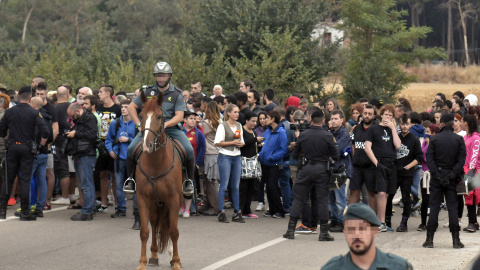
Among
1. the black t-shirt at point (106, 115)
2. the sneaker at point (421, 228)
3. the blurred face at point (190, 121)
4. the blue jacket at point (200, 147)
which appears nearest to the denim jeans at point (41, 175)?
the black t-shirt at point (106, 115)

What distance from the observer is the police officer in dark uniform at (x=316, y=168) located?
41.7 ft

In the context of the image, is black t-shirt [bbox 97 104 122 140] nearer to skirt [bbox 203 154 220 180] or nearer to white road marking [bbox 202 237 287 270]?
skirt [bbox 203 154 220 180]

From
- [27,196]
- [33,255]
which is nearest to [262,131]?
[27,196]

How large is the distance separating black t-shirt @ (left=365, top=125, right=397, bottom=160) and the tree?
16366 mm

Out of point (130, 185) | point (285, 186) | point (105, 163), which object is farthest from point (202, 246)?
point (105, 163)

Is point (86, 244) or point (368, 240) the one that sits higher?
point (368, 240)

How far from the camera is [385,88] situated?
31.0m

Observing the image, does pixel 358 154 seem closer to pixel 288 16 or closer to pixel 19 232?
pixel 19 232

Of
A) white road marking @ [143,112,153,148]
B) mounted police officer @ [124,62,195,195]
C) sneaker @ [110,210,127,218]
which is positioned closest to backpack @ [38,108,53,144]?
sneaker @ [110,210,127,218]

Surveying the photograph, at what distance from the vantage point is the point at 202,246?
40.1 feet

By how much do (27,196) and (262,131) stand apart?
4.69 m

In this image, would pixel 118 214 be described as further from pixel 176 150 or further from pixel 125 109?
pixel 176 150

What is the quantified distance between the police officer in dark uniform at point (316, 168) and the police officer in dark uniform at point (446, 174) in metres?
1.56

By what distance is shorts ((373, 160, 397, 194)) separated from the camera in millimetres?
13367
